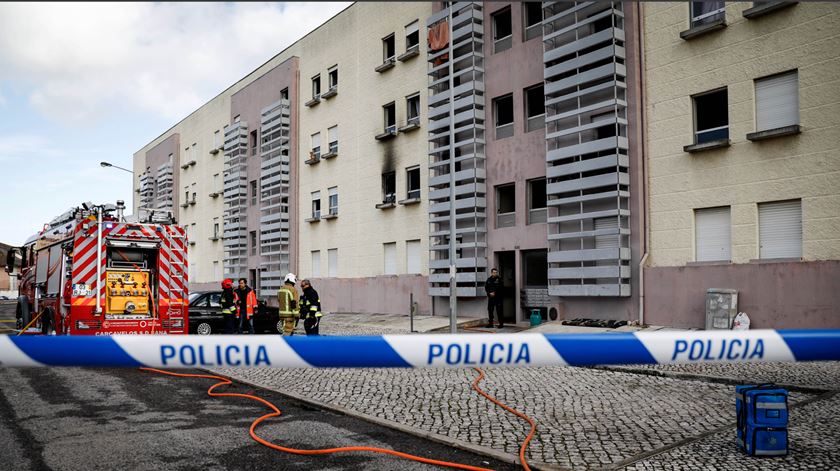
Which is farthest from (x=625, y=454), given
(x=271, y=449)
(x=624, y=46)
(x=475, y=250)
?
(x=475, y=250)

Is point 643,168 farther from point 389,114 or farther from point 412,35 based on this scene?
point 389,114

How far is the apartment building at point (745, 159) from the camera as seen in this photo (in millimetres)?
14688

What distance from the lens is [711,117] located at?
17062 millimetres

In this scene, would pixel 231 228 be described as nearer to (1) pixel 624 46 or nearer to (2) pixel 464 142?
(2) pixel 464 142

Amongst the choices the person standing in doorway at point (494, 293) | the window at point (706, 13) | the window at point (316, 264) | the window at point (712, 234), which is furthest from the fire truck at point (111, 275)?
the window at point (316, 264)

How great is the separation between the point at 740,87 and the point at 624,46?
3.61m

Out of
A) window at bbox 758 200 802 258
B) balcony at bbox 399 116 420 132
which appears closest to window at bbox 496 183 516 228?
balcony at bbox 399 116 420 132

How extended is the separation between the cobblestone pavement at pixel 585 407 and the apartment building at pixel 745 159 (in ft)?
12.8

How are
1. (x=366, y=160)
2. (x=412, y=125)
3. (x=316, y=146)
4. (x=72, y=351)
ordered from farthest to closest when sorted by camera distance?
(x=316, y=146), (x=366, y=160), (x=412, y=125), (x=72, y=351)

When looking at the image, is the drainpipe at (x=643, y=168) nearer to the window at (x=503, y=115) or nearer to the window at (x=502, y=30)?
the window at (x=503, y=115)

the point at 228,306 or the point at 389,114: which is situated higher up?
the point at 389,114

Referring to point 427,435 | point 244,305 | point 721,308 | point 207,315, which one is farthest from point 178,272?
point 721,308

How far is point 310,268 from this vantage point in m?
32.2

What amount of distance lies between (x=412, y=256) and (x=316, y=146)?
9260mm
